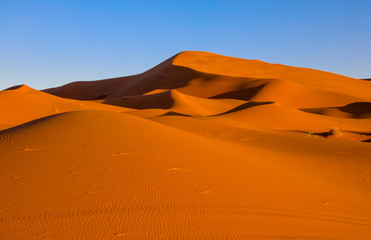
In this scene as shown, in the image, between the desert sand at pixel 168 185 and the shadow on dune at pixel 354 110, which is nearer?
the desert sand at pixel 168 185

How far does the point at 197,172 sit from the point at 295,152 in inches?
213

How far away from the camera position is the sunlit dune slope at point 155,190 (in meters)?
3.83

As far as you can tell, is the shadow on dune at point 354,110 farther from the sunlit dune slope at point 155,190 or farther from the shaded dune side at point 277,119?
the sunlit dune slope at point 155,190

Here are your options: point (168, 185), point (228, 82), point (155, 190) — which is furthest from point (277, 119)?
point (228, 82)

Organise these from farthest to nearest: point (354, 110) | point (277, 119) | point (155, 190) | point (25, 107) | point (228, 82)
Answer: point (228, 82) → point (354, 110) → point (277, 119) → point (25, 107) → point (155, 190)

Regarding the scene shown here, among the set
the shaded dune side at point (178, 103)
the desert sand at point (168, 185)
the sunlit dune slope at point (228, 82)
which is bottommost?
the desert sand at point (168, 185)

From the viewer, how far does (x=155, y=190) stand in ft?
16.2

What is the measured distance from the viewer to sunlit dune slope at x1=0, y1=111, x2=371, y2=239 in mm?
3830

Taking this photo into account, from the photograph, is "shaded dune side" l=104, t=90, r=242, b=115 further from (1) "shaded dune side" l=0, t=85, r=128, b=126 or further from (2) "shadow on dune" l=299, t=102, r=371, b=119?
(1) "shaded dune side" l=0, t=85, r=128, b=126

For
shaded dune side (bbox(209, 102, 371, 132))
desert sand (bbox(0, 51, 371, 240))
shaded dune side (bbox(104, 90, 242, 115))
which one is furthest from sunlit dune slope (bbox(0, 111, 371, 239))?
shaded dune side (bbox(104, 90, 242, 115))

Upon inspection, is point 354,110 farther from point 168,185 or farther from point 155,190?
point 155,190

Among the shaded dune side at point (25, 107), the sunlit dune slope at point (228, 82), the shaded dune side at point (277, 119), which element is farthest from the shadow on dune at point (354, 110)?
the shaded dune side at point (25, 107)

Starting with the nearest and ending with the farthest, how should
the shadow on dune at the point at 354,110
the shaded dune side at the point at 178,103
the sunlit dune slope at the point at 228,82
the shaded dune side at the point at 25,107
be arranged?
the shaded dune side at the point at 25,107, the shaded dune side at the point at 178,103, the shadow on dune at the point at 354,110, the sunlit dune slope at the point at 228,82

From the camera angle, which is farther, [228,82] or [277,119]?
[228,82]
